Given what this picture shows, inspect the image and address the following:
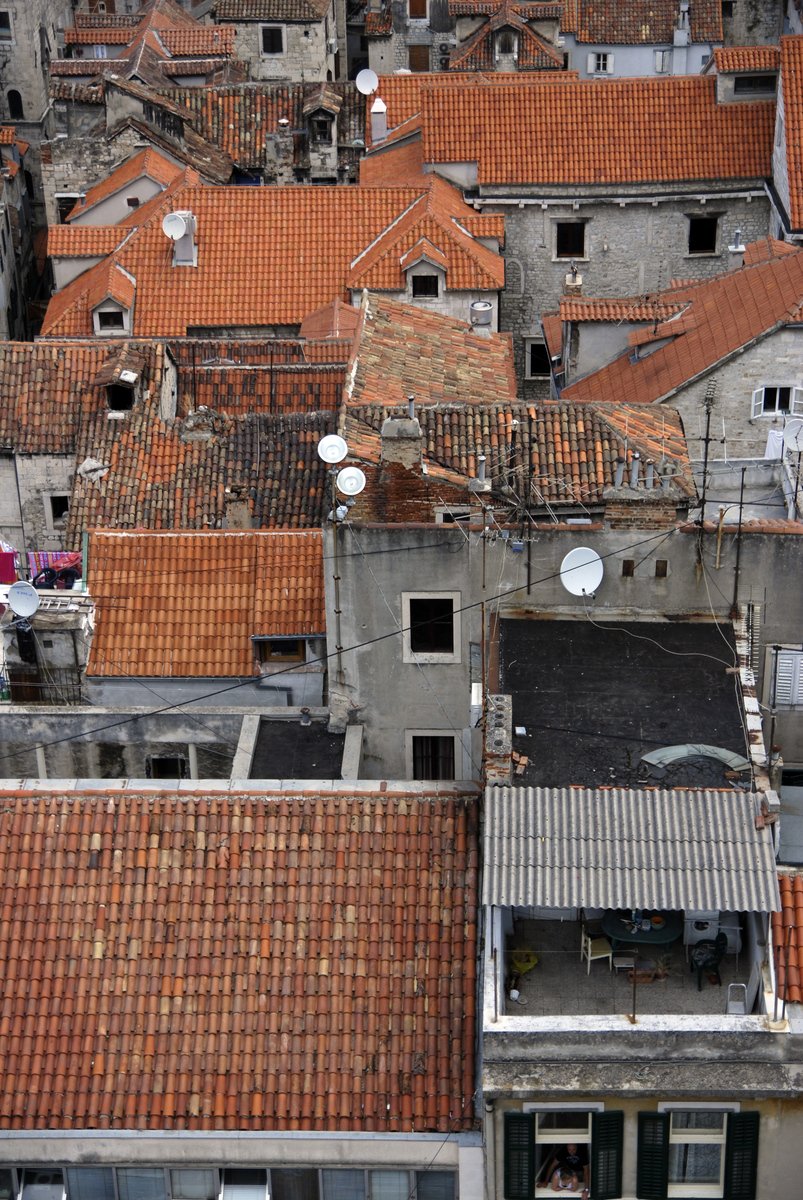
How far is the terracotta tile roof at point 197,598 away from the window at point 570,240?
82.2ft

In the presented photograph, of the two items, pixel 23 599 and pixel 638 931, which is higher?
pixel 23 599

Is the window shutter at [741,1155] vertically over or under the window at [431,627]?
under

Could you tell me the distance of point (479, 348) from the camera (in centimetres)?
3903

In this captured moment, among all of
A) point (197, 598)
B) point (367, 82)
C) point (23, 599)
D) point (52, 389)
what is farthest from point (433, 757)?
point (367, 82)

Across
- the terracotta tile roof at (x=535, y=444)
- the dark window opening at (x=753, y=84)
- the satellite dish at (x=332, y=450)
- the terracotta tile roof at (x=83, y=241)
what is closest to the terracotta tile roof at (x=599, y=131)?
the dark window opening at (x=753, y=84)

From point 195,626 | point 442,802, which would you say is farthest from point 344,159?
point 442,802

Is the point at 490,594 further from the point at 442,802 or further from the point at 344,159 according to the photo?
the point at 344,159

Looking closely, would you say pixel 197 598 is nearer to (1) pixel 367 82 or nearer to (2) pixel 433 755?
(2) pixel 433 755

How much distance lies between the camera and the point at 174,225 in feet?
176

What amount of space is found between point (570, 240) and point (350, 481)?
2986cm

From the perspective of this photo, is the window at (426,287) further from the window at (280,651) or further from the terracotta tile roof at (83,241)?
the window at (280,651)

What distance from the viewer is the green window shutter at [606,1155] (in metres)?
20.5

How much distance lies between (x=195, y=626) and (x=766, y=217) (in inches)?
1182

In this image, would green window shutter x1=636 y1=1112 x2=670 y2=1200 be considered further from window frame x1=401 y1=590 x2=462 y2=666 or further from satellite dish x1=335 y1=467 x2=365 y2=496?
satellite dish x1=335 y1=467 x2=365 y2=496
